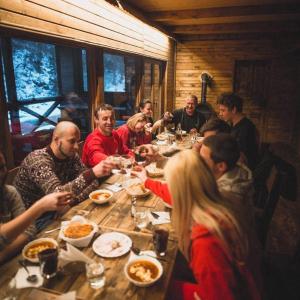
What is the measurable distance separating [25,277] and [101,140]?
2336 mm

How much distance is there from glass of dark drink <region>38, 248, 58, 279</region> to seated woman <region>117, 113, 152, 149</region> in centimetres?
291

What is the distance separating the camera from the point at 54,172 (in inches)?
104

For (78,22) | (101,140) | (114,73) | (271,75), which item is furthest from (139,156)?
(271,75)

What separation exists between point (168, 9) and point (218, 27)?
2.37m

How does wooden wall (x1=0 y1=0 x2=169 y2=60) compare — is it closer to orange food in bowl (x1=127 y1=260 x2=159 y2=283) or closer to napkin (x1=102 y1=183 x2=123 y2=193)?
napkin (x1=102 y1=183 x2=123 y2=193)

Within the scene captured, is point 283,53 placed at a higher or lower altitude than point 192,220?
higher

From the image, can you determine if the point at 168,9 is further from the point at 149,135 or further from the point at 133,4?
the point at 149,135

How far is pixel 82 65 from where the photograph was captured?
4285mm

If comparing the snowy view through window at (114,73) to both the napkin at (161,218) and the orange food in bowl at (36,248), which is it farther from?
the orange food in bowl at (36,248)

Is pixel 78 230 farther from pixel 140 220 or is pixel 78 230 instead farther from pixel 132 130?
pixel 132 130

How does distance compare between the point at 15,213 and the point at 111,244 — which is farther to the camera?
the point at 15,213

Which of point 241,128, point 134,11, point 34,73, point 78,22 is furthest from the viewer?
point 134,11

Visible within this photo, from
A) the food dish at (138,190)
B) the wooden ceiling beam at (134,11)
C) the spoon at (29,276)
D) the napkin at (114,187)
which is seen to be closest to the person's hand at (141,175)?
the food dish at (138,190)

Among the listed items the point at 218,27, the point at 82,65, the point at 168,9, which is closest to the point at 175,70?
the point at 218,27
